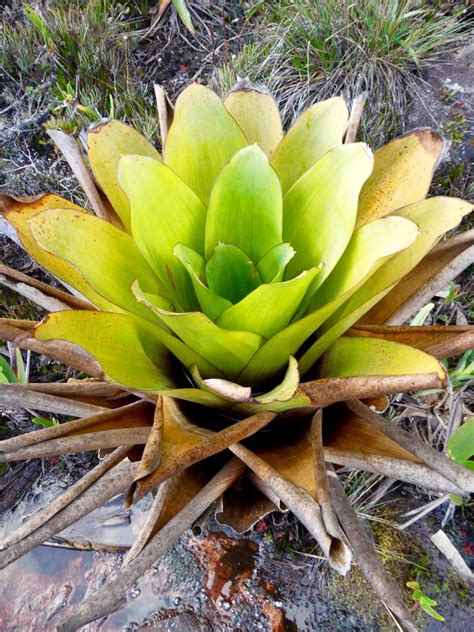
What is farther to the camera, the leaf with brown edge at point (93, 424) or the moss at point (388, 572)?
the moss at point (388, 572)

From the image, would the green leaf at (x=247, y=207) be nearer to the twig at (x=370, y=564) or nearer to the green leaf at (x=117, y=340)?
the green leaf at (x=117, y=340)

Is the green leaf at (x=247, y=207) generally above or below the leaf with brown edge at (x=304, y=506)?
above

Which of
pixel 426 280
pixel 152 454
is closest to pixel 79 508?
pixel 152 454

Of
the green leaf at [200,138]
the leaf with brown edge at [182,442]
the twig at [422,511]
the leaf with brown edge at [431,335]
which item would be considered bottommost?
the twig at [422,511]

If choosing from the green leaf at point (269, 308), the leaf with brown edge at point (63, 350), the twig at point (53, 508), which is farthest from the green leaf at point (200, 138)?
the twig at point (53, 508)

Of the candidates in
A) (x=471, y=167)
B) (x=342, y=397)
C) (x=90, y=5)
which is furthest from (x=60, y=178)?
(x=342, y=397)

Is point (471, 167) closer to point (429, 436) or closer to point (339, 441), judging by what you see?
point (429, 436)

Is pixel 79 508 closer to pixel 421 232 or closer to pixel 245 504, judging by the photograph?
pixel 245 504
